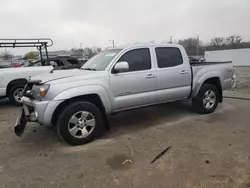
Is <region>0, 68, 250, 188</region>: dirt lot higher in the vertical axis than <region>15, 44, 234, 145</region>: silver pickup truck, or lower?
lower

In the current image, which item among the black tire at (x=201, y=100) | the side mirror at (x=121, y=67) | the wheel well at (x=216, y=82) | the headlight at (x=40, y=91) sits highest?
the side mirror at (x=121, y=67)

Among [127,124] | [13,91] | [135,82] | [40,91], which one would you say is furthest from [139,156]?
[13,91]

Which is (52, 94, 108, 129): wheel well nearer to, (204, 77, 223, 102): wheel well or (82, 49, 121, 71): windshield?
(82, 49, 121, 71): windshield

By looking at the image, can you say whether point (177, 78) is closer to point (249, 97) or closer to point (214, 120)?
point (214, 120)

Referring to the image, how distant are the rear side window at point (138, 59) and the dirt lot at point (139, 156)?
4.35ft

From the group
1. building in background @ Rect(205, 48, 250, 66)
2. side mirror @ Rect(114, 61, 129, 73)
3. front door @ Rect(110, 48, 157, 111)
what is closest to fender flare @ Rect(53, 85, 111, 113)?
front door @ Rect(110, 48, 157, 111)

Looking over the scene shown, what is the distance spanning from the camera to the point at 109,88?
4.39 metres

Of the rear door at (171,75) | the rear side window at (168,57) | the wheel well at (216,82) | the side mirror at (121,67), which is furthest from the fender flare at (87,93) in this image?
the wheel well at (216,82)

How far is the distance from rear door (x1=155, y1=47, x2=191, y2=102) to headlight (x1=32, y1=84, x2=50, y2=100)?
7.67ft

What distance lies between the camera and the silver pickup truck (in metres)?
3.97

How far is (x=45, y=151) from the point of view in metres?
3.99

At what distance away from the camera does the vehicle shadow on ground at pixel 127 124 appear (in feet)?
14.7

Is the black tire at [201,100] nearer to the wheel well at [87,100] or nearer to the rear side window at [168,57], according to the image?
the rear side window at [168,57]

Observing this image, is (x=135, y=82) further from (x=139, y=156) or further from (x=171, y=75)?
(x=139, y=156)
